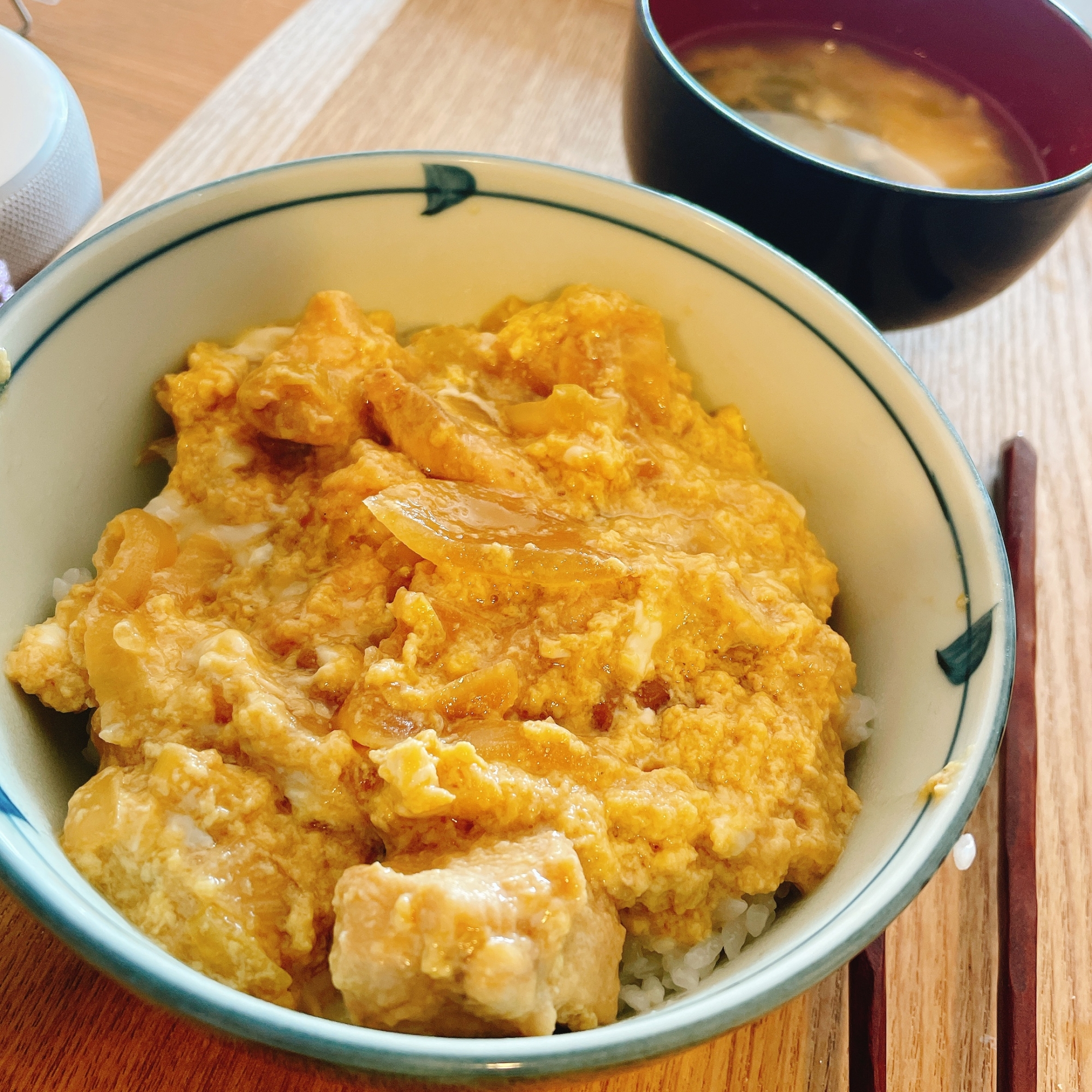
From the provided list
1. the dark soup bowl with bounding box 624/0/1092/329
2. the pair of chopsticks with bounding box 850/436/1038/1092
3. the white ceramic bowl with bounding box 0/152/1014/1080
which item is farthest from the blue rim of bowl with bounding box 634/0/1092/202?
the pair of chopsticks with bounding box 850/436/1038/1092

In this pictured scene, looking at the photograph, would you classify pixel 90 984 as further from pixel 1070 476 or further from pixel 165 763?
pixel 1070 476

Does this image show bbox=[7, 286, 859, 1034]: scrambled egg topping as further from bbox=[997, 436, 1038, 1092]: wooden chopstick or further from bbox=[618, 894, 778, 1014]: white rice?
bbox=[997, 436, 1038, 1092]: wooden chopstick

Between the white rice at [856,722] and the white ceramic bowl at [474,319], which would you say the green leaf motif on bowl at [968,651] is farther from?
the white rice at [856,722]

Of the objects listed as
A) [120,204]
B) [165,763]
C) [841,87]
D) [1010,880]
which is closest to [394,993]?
[165,763]

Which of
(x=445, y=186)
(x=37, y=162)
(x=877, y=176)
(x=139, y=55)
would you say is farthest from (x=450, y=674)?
(x=139, y=55)

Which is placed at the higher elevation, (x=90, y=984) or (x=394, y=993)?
(x=394, y=993)

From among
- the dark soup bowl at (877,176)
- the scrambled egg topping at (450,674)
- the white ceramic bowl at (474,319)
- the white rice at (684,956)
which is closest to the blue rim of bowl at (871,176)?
the dark soup bowl at (877,176)

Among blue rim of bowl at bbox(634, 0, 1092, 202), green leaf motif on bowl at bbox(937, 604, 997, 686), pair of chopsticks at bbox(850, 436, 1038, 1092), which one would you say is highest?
blue rim of bowl at bbox(634, 0, 1092, 202)

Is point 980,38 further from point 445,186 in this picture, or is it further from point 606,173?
point 445,186
